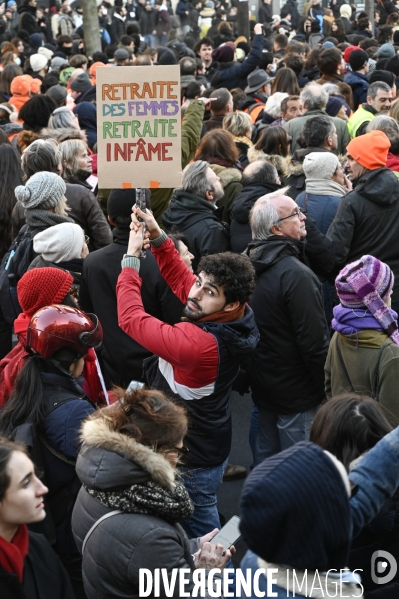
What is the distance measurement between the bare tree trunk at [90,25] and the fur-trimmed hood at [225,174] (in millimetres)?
11080

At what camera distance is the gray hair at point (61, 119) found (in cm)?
731

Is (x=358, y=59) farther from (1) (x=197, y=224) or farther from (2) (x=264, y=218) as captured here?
(2) (x=264, y=218)

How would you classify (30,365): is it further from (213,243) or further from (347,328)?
(213,243)

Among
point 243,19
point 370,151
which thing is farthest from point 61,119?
point 243,19

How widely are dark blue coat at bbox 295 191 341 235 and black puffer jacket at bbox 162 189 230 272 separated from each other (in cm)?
71

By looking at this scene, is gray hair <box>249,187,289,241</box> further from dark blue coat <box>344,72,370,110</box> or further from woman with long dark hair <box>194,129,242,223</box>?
dark blue coat <box>344,72,370,110</box>

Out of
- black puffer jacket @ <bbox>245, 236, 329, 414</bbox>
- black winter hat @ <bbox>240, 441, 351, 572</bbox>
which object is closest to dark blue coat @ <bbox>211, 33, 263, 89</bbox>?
black puffer jacket @ <bbox>245, 236, 329, 414</bbox>

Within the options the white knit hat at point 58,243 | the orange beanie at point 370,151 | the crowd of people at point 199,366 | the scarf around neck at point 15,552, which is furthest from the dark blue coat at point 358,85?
the scarf around neck at point 15,552

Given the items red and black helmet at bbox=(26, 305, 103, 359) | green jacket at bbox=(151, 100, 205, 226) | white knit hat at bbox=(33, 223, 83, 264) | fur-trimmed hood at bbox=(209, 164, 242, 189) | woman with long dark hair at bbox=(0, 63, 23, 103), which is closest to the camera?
red and black helmet at bbox=(26, 305, 103, 359)

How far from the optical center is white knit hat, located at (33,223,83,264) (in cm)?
457

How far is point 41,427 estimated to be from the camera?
3055mm

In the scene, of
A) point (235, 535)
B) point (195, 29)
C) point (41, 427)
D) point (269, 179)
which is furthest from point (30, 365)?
point (195, 29)

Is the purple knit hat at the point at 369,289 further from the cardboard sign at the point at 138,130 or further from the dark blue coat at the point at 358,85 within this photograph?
the dark blue coat at the point at 358,85

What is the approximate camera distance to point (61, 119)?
7.31m
